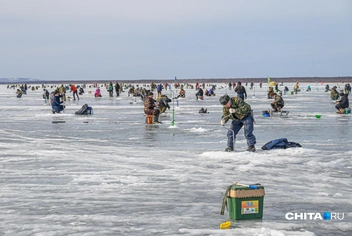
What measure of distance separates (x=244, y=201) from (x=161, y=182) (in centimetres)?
314

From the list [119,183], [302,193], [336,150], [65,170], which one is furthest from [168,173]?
[336,150]

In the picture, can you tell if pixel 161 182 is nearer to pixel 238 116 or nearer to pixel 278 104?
pixel 238 116

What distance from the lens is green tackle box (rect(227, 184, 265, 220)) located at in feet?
23.3

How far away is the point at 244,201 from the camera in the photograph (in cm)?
714

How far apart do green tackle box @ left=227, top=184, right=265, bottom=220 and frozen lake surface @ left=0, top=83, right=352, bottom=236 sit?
8.9 inches

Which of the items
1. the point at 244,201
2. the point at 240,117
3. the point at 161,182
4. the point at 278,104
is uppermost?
the point at 240,117

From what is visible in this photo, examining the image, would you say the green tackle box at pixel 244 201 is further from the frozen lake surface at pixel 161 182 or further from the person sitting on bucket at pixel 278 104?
the person sitting on bucket at pixel 278 104

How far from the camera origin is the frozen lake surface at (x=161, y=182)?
7086 mm

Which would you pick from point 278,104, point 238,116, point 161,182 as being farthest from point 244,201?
point 278,104

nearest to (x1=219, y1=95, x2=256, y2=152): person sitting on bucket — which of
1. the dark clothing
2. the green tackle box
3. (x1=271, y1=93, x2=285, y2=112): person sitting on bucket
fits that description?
the dark clothing

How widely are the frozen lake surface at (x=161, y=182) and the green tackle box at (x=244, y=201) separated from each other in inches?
8.9

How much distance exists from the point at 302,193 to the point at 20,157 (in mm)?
7433

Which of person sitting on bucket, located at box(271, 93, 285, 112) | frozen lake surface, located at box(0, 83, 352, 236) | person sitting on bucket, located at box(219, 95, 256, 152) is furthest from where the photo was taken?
person sitting on bucket, located at box(271, 93, 285, 112)

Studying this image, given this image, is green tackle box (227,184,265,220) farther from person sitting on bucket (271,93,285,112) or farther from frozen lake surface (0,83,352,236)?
person sitting on bucket (271,93,285,112)
